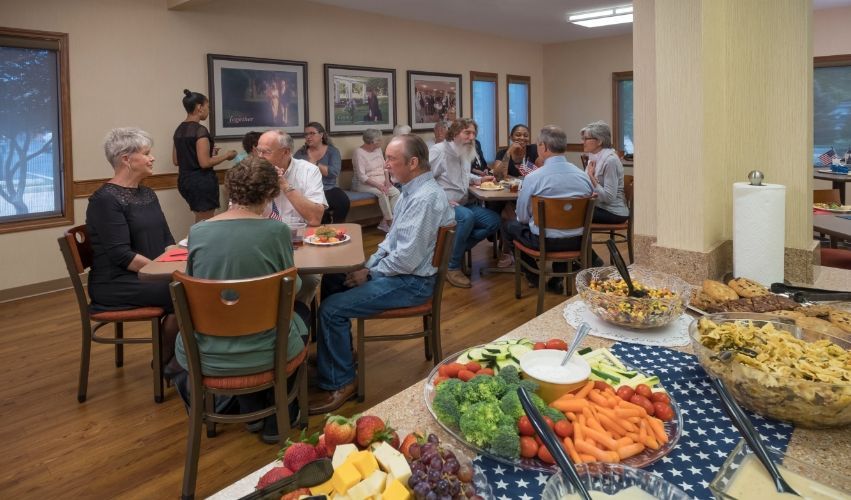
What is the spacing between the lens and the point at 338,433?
90cm

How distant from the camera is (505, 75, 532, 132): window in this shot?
9971 mm

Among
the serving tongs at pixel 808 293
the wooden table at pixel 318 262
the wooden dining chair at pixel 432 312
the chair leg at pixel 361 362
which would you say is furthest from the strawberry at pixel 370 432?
the chair leg at pixel 361 362

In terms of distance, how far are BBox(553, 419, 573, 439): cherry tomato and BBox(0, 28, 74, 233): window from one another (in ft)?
16.9

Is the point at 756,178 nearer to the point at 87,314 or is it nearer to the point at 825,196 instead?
the point at 87,314

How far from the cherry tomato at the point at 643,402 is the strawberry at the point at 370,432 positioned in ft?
1.40

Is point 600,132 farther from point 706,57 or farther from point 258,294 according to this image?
point 258,294

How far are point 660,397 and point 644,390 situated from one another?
0.10 feet

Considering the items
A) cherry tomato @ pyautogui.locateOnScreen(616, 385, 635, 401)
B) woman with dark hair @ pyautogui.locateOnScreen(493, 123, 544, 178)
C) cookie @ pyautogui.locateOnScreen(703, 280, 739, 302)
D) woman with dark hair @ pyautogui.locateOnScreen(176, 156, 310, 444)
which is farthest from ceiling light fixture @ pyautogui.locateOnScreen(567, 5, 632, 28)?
cherry tomato @ pyautogui.locateOnScreen(616, 385, 635, 401)

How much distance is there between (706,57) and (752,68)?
287mm

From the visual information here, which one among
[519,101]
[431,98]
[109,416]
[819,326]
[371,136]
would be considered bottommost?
[109,416]

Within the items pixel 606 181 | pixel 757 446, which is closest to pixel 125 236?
pixel 757 446

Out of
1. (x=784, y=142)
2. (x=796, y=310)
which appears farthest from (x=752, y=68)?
(x=796, y=310)

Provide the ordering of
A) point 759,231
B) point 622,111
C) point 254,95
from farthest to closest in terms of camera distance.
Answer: point 622,111 → point 254,95 → point 759,231

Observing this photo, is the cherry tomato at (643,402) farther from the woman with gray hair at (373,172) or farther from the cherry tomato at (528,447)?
the woman with gray hair at (373,172)
